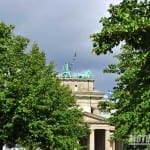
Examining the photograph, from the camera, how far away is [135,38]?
13.7 m

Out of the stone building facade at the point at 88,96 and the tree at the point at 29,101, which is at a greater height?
the stone building facade at the point at 88,96

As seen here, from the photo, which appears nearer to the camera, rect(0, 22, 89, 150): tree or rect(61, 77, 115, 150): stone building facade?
rect(0, 22, 89, 150): tree

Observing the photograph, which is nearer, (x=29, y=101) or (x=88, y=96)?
(x=29, y=101)

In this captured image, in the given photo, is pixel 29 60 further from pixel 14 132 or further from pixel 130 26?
pixel 130 26

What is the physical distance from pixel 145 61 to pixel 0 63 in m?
40.1

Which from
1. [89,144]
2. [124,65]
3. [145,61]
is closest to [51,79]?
[124,65]

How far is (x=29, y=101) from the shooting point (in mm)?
50250

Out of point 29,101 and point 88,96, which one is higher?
point 88,96

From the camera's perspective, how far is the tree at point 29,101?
5112cm

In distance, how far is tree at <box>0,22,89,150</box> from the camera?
5112 centimetres

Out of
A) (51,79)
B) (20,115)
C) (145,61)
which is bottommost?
(145,61)

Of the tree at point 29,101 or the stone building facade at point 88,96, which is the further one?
the stone building facade at point 88,96

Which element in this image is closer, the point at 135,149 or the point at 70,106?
the point at 135,149

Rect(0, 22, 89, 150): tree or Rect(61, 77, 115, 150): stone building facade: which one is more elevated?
Rect(61, 77, 115, 150): stone building facade
